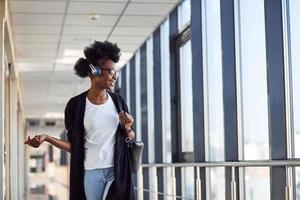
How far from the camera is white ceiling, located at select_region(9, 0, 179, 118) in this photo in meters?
6.56

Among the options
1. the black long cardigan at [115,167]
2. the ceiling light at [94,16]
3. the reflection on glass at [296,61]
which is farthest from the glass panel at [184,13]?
the black long cardigan at [115,167]

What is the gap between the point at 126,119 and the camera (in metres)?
2.40

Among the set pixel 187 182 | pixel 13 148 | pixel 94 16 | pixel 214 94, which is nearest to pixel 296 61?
pixel 214 94

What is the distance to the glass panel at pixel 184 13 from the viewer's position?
667cm

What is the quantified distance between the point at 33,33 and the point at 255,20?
3.90m

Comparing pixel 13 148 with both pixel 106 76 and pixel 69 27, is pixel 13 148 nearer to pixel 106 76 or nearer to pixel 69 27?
pixel 69 27

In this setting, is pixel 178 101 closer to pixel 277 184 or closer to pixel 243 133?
pixel 243 133

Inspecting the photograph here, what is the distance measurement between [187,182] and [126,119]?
14.3 feet

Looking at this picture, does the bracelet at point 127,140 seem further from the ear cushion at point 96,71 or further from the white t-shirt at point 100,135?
the ear cushion at point 96,71

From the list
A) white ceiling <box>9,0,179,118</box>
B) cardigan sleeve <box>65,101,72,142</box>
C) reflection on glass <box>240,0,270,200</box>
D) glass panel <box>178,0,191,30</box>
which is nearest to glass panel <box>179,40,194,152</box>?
glass panel <box>178,0,191,30</box>

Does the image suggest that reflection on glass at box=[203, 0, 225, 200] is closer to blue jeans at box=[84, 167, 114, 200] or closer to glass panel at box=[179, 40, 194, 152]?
glass panel at box=[179, 40, 194, 152]

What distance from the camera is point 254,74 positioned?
4609mm

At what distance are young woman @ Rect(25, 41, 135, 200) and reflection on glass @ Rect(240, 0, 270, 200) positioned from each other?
5.95ft

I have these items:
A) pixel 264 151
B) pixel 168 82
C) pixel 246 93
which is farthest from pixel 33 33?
pixel 264 151
